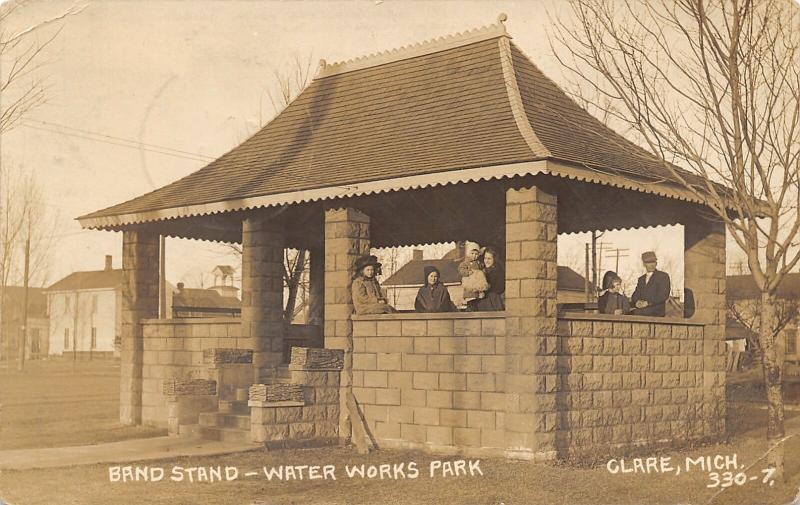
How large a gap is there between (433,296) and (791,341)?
57.5 meters

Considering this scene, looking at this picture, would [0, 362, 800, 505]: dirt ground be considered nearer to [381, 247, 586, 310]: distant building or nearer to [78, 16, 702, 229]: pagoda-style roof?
[78, 16, 702, 229]: pagoda-style roof

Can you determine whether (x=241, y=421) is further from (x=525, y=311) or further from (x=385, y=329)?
(x=525, y=311)

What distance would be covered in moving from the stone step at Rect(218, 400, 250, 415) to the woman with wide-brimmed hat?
256 cm

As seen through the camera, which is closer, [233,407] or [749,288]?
[233,407]

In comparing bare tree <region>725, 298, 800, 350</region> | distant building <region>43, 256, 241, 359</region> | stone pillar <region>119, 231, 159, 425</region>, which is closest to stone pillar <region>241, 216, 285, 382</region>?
stone pillar <region>119, 231, 159, 425</region>

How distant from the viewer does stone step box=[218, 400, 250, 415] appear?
1631 centimetres

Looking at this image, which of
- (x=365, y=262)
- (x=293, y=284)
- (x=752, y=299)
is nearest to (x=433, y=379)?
(x=365, y=262)

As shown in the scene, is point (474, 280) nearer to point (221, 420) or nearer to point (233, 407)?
point (233, 407)

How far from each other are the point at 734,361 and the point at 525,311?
38.5m

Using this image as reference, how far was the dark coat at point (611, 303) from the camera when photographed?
54.6ft

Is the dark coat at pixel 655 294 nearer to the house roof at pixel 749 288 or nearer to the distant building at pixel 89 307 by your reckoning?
the house roof at pixel 749 288

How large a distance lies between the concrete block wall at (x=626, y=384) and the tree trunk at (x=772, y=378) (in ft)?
7.93

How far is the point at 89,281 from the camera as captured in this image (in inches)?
3152

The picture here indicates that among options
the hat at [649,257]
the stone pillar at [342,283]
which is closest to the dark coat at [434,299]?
the stone pillar at [342,283]
